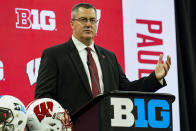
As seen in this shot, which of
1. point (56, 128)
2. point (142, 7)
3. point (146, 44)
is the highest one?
point (142, 7)

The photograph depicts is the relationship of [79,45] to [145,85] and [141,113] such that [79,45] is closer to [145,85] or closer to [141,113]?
[145,85]

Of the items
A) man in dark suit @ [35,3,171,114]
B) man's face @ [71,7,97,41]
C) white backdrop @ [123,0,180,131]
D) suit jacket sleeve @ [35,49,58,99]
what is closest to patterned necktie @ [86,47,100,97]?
man in dark suit @ [35,3,171,114]

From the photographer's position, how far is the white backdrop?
16.7 feet

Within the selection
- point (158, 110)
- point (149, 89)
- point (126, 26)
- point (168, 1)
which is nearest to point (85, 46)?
point (149, 89)

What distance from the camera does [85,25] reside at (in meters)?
3.42

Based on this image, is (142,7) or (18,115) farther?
(142,7)

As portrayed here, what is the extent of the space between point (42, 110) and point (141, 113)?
1.85 ft

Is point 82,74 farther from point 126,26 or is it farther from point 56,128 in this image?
point 126,26

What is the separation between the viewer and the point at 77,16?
3.48 meters

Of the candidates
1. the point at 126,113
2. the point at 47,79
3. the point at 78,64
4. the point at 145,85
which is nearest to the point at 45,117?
the point at 126,113

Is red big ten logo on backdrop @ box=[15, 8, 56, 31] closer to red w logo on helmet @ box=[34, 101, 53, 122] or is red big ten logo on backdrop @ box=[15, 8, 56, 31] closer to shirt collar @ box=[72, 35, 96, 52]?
shirt collar @ box=[72, 35, 96, 52]

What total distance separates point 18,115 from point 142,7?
10.3 ft

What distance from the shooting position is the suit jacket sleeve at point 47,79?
3.11 m

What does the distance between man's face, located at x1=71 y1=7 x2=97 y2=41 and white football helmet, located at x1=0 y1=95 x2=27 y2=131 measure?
3.66 feet
